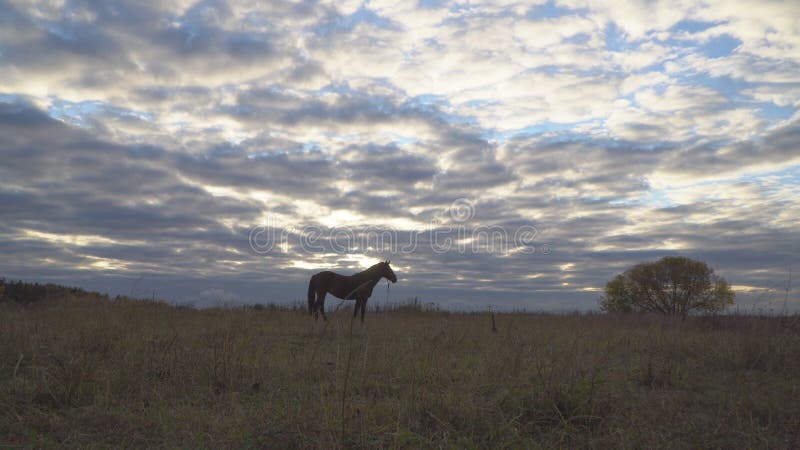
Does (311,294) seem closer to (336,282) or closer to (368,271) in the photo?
(336,282)

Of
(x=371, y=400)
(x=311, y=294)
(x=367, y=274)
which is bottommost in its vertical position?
(x=371, y=400)

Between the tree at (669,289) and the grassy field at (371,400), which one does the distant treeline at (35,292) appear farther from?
the tree at (669,289)

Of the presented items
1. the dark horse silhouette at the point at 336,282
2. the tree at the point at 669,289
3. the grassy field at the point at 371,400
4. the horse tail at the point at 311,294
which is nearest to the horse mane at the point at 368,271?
the dark horse silhouette at the point at 336,282

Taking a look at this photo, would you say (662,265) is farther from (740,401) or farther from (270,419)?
(270,419)

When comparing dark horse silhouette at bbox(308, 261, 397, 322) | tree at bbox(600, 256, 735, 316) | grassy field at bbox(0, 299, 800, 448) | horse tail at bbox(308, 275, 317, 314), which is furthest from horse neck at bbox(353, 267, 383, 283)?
tree at bbox(600, 256, 735, 316)

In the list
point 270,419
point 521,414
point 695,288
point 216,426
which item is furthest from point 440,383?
point 695,288

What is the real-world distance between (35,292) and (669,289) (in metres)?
40.0

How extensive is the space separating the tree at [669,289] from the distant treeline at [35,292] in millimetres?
33193

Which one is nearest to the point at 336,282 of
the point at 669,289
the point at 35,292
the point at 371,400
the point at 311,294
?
the point at 311,294

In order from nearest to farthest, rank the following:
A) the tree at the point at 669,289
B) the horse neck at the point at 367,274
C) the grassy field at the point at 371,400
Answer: the grassy field at the point at 371,400 → the horse neck at the point at 367,274 → the tree at the point at 669,289

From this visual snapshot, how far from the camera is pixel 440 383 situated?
5.70 metres

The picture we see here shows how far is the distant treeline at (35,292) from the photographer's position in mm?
22188

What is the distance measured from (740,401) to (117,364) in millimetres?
7262

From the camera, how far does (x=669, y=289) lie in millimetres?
36594
